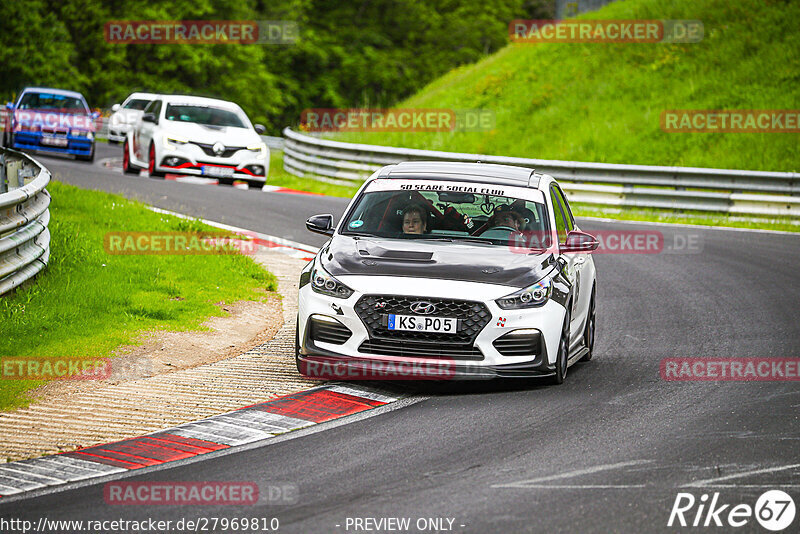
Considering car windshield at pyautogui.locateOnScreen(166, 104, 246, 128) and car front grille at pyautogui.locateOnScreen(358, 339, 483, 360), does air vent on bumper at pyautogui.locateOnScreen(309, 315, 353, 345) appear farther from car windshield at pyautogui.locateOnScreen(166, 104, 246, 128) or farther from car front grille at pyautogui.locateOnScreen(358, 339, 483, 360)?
car windshield at pyautogui.locateOnScreen(166, 104, 246, 128)

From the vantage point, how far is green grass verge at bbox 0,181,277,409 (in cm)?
966

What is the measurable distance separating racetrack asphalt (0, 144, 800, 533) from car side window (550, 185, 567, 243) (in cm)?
113

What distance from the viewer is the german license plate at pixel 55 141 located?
3027 cm

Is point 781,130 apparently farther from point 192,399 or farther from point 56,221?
point 192,399

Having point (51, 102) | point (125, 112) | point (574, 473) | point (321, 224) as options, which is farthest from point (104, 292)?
point (125, 112)

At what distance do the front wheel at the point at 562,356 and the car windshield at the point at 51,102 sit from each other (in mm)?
25017

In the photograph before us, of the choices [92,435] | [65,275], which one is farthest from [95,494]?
[65,275]

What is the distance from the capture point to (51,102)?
105 ft

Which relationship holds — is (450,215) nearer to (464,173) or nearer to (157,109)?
(464,173)

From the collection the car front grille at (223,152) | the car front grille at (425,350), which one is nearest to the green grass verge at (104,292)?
the car front grille at (425,350)
